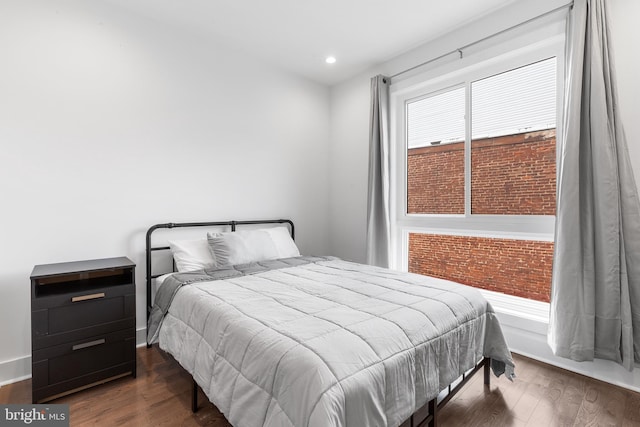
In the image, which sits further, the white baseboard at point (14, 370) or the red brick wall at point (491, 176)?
the red brick wall at point (491, 176)

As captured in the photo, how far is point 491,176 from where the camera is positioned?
9.07 feet

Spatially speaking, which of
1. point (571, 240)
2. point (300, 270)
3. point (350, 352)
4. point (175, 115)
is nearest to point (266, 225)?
point (300, 270)

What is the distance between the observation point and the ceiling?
2.43m

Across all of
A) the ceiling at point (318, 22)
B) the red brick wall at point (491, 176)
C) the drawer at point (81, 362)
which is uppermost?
the ceiling at point (318, 22)

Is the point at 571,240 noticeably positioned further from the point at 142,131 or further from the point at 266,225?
the point at 142,131

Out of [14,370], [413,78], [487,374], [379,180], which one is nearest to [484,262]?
[379,180]

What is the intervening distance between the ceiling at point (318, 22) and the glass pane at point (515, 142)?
63 cm

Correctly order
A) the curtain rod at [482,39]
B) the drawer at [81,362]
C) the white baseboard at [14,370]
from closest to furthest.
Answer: the drawer at [81,362], the white baseboard at [14,370], the curtain rod at [482,39]

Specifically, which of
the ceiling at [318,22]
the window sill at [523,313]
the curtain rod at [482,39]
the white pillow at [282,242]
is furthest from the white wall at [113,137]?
the window sill at [523,313]

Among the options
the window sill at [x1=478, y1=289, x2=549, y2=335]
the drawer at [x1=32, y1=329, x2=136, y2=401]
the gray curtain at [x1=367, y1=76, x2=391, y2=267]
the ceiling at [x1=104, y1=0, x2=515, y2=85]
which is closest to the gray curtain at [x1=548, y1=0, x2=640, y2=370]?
the window sill at [x1=478, y1=289, x2=549, y2=335]

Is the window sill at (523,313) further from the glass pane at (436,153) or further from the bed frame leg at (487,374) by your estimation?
the glass pane at (436,153)

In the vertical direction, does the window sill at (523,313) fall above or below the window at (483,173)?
below

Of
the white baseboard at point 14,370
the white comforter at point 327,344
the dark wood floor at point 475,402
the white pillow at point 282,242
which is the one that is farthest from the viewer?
the white pillow at point 282,242

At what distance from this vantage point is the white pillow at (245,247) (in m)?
2.61
